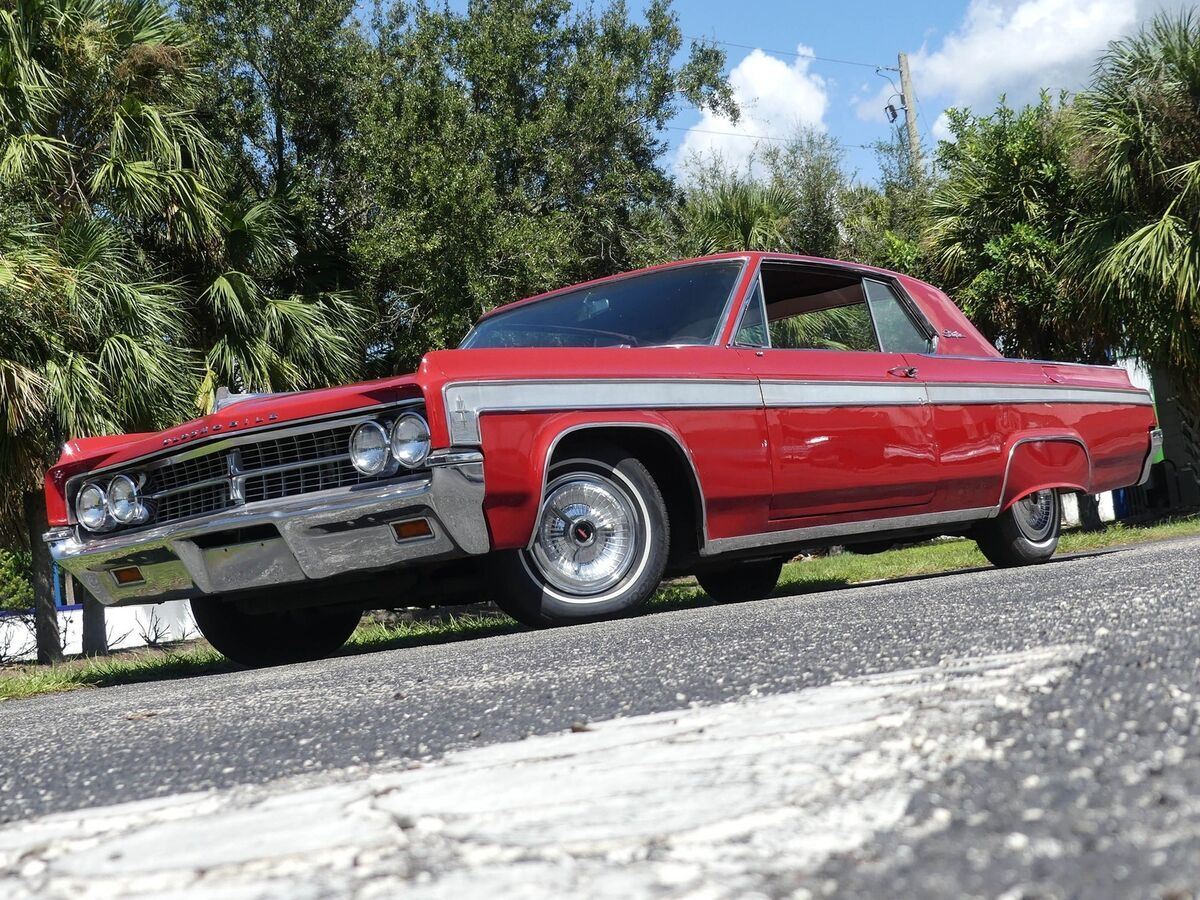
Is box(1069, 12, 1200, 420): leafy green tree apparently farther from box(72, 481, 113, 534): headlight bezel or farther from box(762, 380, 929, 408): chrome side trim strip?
box(72, 481, 113, 534): headlight bezel

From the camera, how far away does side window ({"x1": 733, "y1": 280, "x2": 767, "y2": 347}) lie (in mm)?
5031

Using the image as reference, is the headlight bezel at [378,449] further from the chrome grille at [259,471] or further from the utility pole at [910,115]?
the utility pole at [910,115]

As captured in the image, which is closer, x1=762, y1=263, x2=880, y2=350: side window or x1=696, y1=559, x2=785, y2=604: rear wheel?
x1=762, y1=263, x2=880, y2=350: side window

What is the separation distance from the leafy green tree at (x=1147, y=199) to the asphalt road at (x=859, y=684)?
8.59 meters

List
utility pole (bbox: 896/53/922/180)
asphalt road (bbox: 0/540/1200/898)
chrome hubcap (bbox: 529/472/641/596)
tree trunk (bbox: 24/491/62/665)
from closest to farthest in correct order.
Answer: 1. asphalt road (bbox: 0/540/1200/898)
2. chrome hubcap (bbox: 529/472/641/596)
3. tree trunk (bbox: 24/491/62/665)
4. utility pole (bbox: 896/53/922/180)

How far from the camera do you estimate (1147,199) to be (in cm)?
1248

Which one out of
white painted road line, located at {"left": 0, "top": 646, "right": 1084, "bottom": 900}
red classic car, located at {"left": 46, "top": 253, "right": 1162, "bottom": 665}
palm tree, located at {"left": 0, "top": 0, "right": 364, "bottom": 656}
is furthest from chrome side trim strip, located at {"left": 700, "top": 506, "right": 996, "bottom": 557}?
palm tree, located at {"left": 0, "top": 0, "right": 364, "bottom": 656}

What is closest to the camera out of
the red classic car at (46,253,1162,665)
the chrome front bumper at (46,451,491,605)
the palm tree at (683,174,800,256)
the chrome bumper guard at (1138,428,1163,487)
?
the chrome front bumper at (46,451,491,605)

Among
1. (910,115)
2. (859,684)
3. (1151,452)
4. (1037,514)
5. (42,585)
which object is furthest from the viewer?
(910,115)

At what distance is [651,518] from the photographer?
14.7 feet

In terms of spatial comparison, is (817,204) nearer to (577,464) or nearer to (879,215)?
(879,215)

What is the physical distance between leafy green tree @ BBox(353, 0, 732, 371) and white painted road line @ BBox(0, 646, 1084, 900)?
12.4 metres

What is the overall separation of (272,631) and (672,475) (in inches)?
70.9

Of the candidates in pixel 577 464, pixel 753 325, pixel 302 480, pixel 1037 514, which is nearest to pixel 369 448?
pixel 302 480
